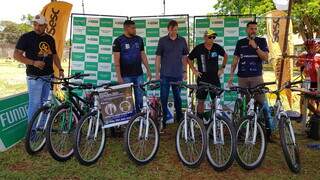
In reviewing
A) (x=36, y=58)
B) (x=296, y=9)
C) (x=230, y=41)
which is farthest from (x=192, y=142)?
(x=296, y=9)

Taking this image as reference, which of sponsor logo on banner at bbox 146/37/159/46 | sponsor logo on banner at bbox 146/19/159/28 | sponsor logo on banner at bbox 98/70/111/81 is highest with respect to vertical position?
sponsor logo on banner at bbox 146/19/159/28

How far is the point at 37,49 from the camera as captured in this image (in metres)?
6.50

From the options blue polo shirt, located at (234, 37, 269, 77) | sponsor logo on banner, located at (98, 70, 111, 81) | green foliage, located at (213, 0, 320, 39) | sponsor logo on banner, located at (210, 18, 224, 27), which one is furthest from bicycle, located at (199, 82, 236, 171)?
green foliage, located at (213, 0, 320, 39)

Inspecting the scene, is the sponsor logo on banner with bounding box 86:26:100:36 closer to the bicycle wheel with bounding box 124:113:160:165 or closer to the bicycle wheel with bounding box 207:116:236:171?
the bicycle wheel with bounding box 124:113:160:165

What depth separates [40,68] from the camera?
6.50m

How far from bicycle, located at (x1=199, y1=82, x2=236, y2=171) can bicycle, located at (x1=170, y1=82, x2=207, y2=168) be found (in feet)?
0.42

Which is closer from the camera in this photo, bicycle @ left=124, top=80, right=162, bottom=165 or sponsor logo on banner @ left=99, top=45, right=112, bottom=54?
bicycle @ left=124, top=80, right=162, bottom=165

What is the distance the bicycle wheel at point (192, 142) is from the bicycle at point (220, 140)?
0.13 m

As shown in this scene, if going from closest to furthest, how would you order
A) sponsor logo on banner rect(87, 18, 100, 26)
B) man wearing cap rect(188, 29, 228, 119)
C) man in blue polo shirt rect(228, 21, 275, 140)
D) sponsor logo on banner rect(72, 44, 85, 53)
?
man in blue polo shirt rect(228, 21, 275, 140), man wearing cap rect(188, 29, 228, 119), sponsor logo on banner rect(87, 18, 100, 26), sponsor logo on banner rect(72, 44, 85, 53)

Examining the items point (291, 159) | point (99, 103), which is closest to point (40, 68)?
point (99, 103)

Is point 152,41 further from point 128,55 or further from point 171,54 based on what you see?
point 128,55

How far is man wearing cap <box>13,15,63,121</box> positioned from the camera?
6379 mm

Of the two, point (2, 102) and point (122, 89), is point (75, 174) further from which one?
point (2, 102)

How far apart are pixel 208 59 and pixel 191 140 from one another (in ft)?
5.91
